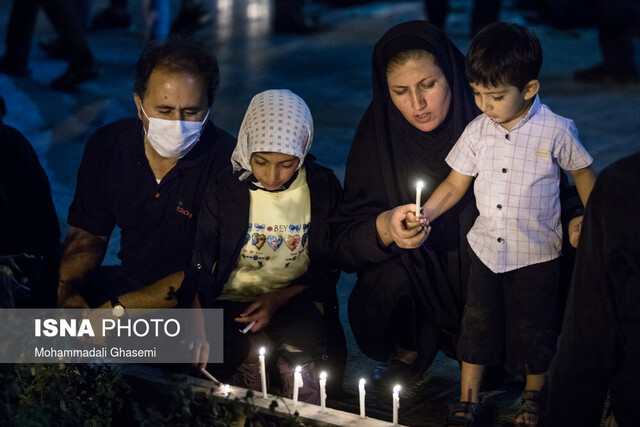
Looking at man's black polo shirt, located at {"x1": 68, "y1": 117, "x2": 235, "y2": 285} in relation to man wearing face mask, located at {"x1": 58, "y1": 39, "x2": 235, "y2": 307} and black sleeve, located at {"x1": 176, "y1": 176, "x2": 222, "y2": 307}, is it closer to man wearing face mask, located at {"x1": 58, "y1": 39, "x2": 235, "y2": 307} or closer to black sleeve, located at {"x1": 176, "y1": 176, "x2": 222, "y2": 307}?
man wearing face mask, located at {"x1": 58, "y1": 39, "x2": 235, "y2": 307}

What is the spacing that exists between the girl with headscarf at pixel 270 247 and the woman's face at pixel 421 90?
351 millimetres

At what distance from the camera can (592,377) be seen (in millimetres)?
2357

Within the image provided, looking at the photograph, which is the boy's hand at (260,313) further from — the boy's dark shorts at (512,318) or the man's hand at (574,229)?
the man's hand at (574,229)

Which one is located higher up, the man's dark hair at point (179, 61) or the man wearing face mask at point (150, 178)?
the man's dark hair at point (179, 61)

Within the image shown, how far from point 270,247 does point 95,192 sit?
2.69ft

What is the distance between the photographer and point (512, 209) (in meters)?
3.40

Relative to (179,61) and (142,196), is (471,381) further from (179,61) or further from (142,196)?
(179,61)

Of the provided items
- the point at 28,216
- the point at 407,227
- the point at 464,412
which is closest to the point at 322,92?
the point at 28,216

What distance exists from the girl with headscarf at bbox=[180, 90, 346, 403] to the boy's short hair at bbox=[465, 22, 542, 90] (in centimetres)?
71

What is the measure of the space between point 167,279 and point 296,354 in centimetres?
55

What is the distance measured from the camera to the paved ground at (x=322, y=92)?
4191 millimetres

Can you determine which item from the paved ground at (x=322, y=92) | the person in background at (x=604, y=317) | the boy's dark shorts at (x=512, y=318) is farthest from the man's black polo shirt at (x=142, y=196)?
the person in background at (x=604, y=317)

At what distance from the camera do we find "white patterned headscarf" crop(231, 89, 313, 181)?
352 centimetres

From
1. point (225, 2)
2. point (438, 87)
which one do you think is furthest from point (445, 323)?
point (225, 2)
